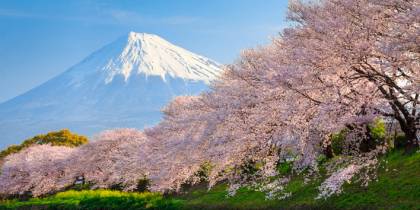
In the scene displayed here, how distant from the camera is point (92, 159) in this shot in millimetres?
50688

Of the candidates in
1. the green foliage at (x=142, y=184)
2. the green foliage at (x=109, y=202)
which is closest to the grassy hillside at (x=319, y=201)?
the green foliage at (x=109, y=202)

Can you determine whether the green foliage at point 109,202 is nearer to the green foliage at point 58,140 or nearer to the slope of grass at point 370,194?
the slope of grass at point 370,194

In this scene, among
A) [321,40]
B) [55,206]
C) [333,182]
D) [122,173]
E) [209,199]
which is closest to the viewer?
[333,182]

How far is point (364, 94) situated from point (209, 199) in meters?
13.5

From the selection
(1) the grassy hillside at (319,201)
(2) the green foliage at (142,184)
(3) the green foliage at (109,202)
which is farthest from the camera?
(2) the green foliage at (142,184)

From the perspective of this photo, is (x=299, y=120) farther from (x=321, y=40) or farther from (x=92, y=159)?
(x=92, y=159)

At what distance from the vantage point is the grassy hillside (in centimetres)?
1753

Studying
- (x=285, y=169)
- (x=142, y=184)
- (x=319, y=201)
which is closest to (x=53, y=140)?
(x=142, y=184)

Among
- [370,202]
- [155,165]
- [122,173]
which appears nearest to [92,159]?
[122,173]

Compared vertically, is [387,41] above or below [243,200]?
above

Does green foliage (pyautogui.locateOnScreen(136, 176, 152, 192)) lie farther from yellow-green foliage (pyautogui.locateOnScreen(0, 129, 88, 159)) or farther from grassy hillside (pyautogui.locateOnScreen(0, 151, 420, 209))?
yellow-green foliage (pyautogui.locateOnScreen(0, 129, 88, 159))

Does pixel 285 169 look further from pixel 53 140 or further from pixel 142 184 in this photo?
pixel 53 140

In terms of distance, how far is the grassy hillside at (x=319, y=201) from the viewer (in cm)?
1753

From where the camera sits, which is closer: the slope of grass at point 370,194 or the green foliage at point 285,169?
the slope of grass at point 370,194
